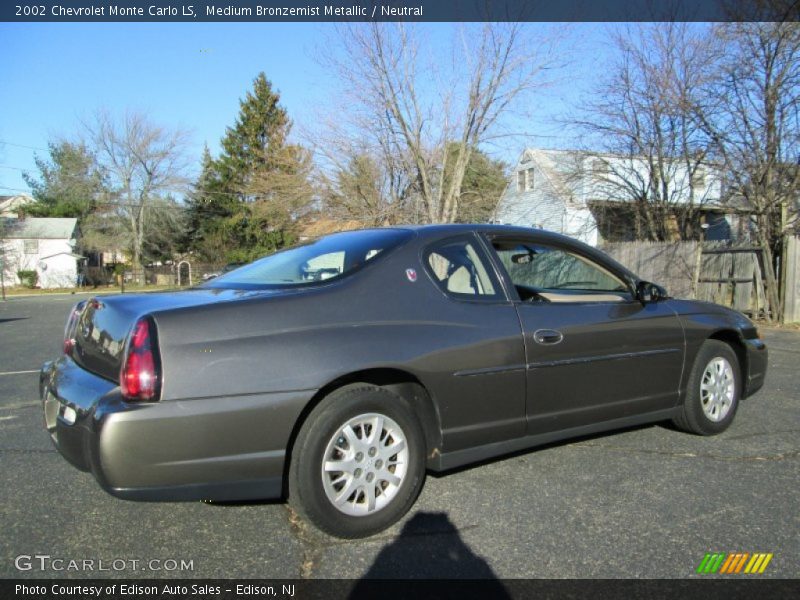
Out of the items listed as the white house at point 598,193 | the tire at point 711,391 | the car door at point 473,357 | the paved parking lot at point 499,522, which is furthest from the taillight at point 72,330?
the white house at point 598,193

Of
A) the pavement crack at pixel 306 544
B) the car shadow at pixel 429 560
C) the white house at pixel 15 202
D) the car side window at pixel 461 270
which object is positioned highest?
the white house at pixel 15 202

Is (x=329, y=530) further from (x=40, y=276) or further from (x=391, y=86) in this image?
(x=40, y=276)

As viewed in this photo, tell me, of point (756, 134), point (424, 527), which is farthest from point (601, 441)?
point (756, 134)

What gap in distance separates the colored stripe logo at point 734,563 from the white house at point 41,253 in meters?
51.8

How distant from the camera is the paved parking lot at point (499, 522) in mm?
2619

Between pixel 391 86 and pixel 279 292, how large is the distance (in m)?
15.8

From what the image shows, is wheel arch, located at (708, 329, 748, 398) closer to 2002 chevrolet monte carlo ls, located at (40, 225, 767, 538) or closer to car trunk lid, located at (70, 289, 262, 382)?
2002 chevrolet monte carlo ls, located at (40, 225, 767, 538)

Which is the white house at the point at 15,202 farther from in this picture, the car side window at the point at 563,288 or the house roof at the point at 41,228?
the car side window at the point at 563,288

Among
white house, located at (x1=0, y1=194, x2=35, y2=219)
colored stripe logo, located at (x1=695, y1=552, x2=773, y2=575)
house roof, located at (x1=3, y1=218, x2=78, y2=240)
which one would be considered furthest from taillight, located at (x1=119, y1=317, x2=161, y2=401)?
white house, located at (x1=0, y1=194, x2=35, y2=219)

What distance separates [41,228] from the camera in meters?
48.7

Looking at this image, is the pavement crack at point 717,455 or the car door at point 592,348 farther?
the pavement crack at point 717,455

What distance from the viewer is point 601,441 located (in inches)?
170

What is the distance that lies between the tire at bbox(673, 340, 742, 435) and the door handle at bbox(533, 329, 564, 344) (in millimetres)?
1370

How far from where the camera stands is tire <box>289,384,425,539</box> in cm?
274
